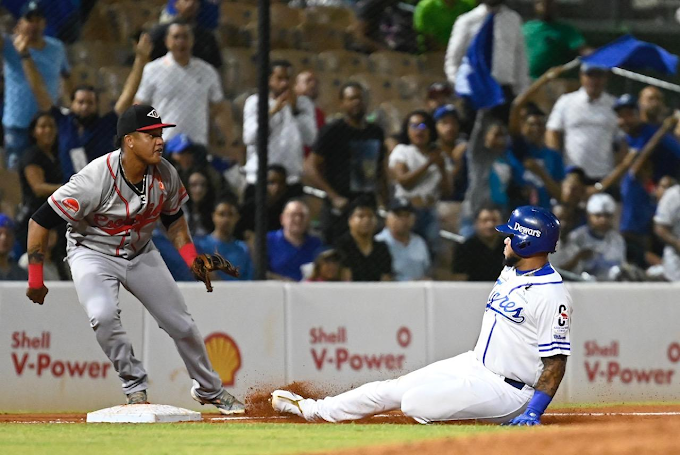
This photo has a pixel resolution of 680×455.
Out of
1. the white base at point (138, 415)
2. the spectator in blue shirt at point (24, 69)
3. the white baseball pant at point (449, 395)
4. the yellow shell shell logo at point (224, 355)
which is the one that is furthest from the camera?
the spectator in blue shirt at point (24, 69)

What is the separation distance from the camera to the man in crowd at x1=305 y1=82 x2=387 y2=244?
10.3 m

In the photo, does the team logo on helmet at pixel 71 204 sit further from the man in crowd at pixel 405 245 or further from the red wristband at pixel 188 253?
the man in crowd at pixel 405 245

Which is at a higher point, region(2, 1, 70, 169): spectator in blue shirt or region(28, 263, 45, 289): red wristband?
region(2, 1, 70, 169): spectator in blue shirt

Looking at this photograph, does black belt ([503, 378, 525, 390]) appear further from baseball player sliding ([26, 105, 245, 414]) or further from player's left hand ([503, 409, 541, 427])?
baseball player sliding ([26, 105, 245, 414])

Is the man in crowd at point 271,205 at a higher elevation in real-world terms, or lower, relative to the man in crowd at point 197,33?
lower

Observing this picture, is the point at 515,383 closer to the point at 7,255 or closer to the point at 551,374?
the point at 551,374

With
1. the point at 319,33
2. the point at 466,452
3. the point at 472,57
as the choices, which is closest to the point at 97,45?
the point at 319,33

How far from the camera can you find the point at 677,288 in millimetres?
9953

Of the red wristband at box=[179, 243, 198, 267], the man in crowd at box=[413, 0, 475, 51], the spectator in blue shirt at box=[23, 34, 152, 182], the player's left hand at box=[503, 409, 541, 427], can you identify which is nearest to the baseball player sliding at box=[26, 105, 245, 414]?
the red wristband at box=[179, 243, 198, 267]

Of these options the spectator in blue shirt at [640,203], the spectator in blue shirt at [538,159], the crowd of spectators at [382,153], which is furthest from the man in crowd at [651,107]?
the spectator in blue shirt at [538,159]

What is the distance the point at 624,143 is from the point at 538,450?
7.48 m

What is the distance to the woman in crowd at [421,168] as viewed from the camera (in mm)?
10602

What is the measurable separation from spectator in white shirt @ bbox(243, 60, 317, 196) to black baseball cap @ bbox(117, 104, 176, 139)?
3.05 meters

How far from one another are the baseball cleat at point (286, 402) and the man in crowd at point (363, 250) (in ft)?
10.0
